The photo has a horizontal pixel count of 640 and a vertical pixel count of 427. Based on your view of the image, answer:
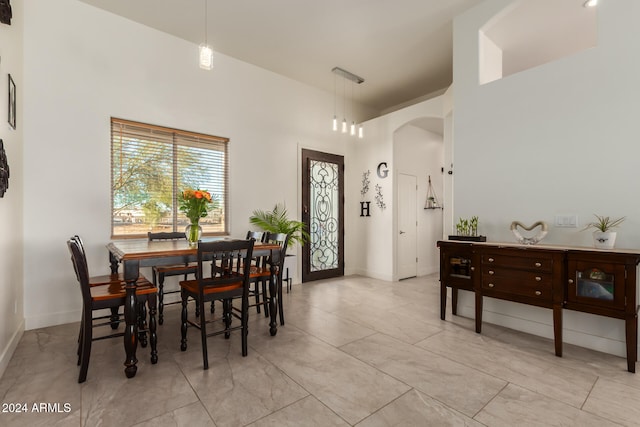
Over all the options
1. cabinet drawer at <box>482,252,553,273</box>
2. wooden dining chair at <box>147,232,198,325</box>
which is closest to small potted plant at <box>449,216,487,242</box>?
cabinet drawer at <box>482,252,553,273</box>

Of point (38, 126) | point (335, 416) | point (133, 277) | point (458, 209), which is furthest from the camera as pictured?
point (458, 209)

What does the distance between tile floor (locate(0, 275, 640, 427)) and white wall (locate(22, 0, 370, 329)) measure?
2.22 ft

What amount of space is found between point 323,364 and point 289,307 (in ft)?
4.92

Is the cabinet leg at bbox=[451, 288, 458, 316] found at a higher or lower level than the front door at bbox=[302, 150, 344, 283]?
lower

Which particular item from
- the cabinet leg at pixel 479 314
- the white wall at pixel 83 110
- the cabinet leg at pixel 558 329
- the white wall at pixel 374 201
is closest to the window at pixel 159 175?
the white wall at pixel 83 110

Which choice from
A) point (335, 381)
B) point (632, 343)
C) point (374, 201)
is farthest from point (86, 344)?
point (374, 201)

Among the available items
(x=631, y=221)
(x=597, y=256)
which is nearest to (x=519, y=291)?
(x=597, y=256)

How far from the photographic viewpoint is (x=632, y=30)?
2.43m

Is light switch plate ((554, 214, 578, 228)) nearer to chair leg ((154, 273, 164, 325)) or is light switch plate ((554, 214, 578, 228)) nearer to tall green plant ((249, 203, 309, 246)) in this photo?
tall green plant ((249, 203, 309, 246))

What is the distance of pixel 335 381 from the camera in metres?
2.06

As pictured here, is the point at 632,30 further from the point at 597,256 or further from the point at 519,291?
the point at 519,291

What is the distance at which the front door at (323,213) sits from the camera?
5203 mm

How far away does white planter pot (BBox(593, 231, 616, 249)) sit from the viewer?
2.33m

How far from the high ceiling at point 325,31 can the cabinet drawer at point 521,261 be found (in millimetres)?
2572
